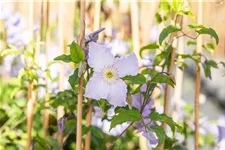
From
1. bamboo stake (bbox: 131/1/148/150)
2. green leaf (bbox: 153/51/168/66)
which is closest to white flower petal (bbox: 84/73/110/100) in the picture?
green leaf (bbox: 153/51/168/66)

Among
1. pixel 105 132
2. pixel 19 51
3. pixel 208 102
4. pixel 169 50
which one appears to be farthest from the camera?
pixel 208 102

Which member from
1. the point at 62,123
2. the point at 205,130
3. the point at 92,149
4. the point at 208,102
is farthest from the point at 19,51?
the point at 208,102

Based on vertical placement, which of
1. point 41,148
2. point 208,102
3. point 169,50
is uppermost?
point 169,50

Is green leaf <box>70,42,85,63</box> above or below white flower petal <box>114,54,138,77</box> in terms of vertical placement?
above

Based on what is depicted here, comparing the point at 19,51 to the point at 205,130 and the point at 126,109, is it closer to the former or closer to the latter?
the point at 126,109

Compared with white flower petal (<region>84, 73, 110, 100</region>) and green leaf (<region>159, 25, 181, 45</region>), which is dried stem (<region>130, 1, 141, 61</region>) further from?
white flower petal (<region>84, 73, 110, 100</region>)

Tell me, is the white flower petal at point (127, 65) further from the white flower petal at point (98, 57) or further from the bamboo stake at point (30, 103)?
the bamboo stake at point (30, 103)
